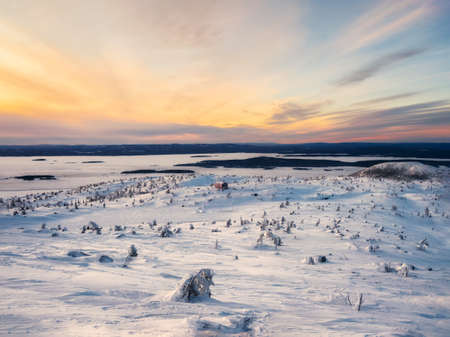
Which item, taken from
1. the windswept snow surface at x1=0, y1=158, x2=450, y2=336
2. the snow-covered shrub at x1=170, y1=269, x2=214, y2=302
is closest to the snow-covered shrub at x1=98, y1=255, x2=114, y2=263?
the windswept snow surface at x1=0, y1=158, x2=450, y2=336

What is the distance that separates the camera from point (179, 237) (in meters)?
9.21

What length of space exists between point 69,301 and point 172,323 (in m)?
1.57

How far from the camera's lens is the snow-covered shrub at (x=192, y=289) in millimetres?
3502

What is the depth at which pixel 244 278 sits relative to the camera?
200 inches

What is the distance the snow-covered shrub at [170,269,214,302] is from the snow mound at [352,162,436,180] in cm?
3081

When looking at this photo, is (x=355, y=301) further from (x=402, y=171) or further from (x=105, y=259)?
(x=402, y=171)

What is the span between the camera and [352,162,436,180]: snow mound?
27906 mm

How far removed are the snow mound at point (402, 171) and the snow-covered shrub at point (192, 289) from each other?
30.8 metres

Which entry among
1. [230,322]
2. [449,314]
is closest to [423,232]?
[449,314]

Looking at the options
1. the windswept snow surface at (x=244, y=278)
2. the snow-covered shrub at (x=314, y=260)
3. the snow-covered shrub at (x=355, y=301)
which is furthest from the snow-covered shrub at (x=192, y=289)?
the snow-covered shrub at (x=314, y=260)

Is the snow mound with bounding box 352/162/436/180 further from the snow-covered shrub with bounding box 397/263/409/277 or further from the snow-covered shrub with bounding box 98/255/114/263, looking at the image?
the snow-covered shrub with bounding box 98/255/114/263

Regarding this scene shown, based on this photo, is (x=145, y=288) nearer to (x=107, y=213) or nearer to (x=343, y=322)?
(x=343, y=322)

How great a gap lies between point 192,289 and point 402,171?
3404 centimetres

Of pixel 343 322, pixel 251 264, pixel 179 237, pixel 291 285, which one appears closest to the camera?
pixel 343 322
